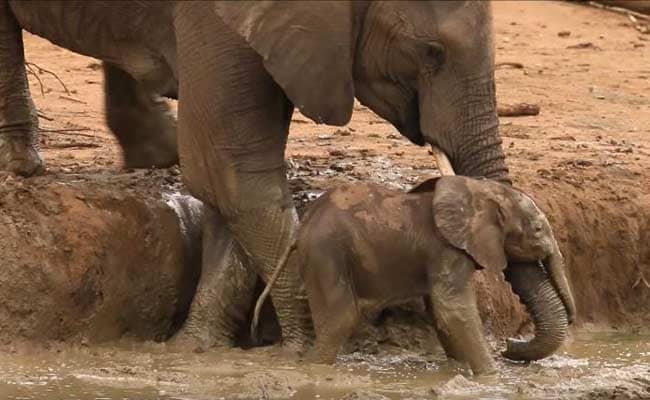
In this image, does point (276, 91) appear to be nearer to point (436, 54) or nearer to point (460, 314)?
point (436, 54)

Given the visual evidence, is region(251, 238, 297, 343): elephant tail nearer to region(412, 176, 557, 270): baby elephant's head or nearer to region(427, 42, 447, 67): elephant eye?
region(412, 176, 557, 270): baby elephant's head

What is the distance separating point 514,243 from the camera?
6918mm

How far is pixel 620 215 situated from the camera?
326 inches

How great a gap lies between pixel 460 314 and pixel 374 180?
58.0 inches

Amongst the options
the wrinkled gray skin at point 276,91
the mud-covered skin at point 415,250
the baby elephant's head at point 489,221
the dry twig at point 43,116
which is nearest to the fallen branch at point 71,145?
the dry twig at point 43,116

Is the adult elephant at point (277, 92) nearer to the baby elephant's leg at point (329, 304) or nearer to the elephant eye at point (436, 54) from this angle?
the elephant eye at point (436, 54)

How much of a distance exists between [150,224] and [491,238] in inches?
50.9

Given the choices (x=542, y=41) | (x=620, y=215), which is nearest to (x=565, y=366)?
(x=620, y=215)

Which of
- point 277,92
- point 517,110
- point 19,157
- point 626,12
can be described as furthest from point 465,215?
point 626,12

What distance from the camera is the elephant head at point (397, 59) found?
6.73 m

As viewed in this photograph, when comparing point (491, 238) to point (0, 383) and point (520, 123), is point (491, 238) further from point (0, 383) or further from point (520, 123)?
point (520, 123)

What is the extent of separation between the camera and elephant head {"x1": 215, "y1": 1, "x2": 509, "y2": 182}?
6.73 metres

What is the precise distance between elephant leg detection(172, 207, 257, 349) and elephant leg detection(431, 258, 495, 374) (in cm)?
81

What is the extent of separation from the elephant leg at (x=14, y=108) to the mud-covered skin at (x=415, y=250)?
4.78 feet
